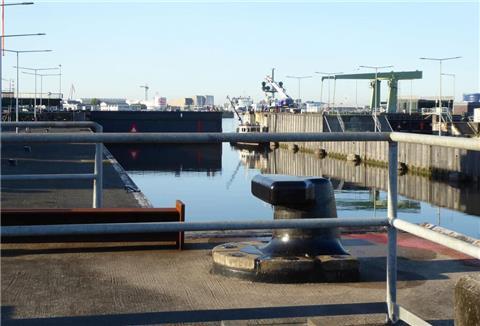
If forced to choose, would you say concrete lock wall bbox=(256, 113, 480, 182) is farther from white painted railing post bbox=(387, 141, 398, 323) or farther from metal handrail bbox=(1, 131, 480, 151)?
metal handrail bbox=(1, 131, 480, 151)

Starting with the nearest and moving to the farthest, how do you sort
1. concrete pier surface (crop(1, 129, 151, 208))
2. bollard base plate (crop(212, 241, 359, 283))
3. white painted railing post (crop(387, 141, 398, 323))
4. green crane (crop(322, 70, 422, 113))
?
white painted railing post (crop(387, 141, 398, 323))
bollard base plate (crop(212, 241, 359, 283))
concrete pier surface (crop(1, 129, 151, 208))
green crane (crop(322, 70, 422, 113))

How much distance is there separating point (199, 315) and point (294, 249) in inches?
59.2

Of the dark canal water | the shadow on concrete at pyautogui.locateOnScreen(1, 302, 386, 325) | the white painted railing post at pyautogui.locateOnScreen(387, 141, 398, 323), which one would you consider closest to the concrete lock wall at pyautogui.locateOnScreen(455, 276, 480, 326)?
the white painted railing post at pyautogui.locateOnScreen(387, 141, 398, 323)

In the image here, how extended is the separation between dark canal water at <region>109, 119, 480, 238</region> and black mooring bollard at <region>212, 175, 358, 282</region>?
852 centimetres

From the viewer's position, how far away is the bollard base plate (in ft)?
16.9

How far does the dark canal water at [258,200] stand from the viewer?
2219cm

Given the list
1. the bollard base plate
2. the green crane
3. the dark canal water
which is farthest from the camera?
the green crane

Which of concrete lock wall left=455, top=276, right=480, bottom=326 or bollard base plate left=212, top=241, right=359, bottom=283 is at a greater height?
concrete lock wall left=455, top=276, right=480, bottom=326

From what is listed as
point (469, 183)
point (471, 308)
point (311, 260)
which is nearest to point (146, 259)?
point (311, 260)

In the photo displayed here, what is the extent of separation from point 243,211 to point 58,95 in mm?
97754

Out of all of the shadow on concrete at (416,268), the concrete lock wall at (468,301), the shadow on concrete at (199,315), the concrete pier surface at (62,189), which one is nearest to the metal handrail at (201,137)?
the concrete lock wall at (468,301)

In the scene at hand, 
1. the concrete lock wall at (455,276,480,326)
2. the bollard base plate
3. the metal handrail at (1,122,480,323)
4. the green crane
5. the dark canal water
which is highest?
the green crane

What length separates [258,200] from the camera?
25375 mm

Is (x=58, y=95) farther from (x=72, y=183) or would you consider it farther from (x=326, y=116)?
(x=72, y=183)
